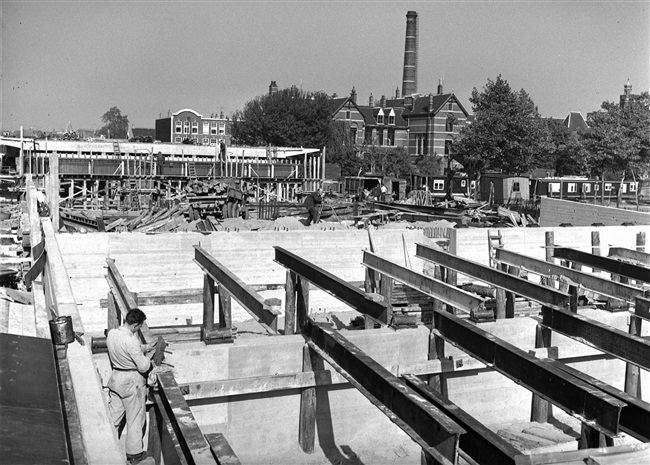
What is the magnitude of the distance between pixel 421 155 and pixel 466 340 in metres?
73.2

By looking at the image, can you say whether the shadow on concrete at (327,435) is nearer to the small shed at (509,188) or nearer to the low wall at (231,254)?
the low wall at (231,254)

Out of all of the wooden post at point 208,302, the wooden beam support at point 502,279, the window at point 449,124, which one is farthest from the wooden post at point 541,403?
the window at point 449,124

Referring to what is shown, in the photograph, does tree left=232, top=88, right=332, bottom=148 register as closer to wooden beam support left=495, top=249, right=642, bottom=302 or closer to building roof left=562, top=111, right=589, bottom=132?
building roof left=562, top=111, right=589, bottom=132

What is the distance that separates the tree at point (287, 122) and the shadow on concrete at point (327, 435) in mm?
62005

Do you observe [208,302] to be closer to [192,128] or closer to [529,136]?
[529,136]

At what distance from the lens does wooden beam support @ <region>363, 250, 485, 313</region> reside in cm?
958

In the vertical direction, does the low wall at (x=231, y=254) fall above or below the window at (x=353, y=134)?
below

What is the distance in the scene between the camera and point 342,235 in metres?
18.8

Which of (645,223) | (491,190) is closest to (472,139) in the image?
(491,190)

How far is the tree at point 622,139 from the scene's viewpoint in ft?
152

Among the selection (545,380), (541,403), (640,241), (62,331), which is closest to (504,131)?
(640,241)

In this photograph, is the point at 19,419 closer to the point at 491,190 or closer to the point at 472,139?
the point at 491,190

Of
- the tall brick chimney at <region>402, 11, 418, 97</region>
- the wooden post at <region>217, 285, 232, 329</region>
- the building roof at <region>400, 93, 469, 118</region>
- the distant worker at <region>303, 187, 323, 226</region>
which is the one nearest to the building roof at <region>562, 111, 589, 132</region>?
the building roof at <region>400, 93, 469, 118</region>

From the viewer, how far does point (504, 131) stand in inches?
1943
